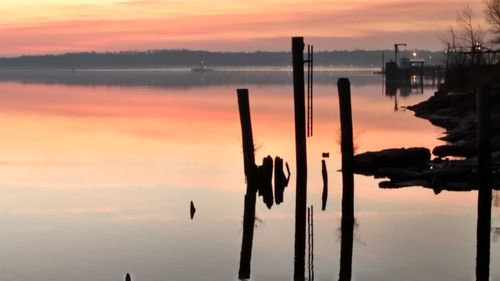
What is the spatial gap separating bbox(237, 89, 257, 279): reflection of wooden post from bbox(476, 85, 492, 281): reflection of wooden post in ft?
14.8

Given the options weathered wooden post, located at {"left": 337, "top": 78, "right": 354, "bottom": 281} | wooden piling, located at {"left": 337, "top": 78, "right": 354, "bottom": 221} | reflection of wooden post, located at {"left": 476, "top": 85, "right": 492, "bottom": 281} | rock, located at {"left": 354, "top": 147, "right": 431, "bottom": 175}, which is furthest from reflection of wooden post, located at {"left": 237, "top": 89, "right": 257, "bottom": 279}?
rock, located at {"left": 354, "top": 147, "right": 431, "bottom": 175}

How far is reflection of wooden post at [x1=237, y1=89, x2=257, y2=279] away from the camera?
18172 millimetres

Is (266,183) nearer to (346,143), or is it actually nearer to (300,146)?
(300,146)

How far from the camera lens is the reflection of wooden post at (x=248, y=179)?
18.2 m

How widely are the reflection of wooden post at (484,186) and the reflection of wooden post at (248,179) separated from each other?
4525mm

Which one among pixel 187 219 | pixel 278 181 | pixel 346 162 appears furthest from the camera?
pixel 278 181

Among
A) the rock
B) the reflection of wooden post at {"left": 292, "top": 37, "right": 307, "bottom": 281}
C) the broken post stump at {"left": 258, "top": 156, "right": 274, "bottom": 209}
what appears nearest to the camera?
the reflection of wooden post at {"left": 292, "top": 37, "right": 307, "bottom": 281}

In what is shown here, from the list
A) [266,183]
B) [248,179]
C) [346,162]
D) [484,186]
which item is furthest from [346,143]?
[248,179]

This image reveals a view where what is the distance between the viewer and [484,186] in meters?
15.4

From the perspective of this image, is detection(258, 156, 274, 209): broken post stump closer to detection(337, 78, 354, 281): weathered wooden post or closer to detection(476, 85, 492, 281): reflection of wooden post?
detection(337, 78, 354, 281): weathered wooden post

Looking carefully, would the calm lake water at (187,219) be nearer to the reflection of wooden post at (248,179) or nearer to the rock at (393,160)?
the reflection of wooden post at (248,179)

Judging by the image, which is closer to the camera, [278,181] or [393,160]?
[278,181]

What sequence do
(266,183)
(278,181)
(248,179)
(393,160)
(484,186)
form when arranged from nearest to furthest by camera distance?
(484,186)
(266,183)
(248,179)
(278,181)
(393,160)

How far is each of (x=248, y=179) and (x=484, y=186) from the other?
350 inches
